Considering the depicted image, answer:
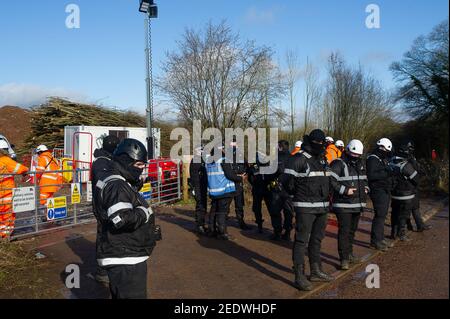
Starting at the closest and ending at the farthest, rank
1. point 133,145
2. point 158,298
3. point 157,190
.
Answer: point 133,145, point 158,298, point 157,190

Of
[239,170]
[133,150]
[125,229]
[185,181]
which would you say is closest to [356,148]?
[239,170]

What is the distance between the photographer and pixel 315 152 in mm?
5801

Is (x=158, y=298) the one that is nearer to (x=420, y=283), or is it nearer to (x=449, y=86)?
(x=420, y=283)

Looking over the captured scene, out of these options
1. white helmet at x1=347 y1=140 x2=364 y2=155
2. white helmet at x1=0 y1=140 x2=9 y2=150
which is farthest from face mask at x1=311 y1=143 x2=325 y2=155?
white helmet at x1=0 y1=140 x2=9 y2=150

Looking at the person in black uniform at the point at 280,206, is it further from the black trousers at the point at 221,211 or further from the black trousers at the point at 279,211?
the black trousers at the point at 221,211

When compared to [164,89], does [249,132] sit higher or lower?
lower

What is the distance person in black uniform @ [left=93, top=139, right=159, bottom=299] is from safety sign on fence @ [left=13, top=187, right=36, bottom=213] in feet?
16.2

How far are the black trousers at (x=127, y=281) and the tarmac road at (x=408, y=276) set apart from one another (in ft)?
8.25

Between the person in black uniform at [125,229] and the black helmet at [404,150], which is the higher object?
the black helmet at [404,150]

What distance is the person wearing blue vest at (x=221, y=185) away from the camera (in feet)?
26.8

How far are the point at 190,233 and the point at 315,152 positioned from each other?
13.8 feet

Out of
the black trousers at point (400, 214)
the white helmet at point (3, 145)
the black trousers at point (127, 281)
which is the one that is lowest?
Answer: the black trousers at point (400, 214)

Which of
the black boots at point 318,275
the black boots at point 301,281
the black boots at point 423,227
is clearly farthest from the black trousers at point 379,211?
Result: the black boots at point 301,281
